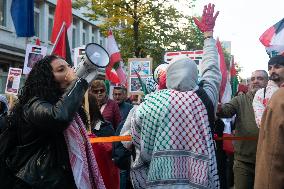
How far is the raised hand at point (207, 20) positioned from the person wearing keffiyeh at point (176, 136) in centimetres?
58

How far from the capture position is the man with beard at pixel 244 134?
19.6 ft

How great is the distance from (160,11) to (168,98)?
Answer: 820 inches

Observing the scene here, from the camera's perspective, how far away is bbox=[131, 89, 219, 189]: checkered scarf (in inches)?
132

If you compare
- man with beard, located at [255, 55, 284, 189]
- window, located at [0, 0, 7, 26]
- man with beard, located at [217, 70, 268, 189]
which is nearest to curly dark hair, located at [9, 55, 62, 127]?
man with beard, located at [255, 55, 284, 189]

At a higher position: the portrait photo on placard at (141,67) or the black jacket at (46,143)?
the portrait photo on placard at (141,67)

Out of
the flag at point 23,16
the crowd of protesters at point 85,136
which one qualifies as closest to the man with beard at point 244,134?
the crowd of protesters at point 85,136

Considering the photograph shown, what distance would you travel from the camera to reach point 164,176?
132 inches

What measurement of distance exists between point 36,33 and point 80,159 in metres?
25.6

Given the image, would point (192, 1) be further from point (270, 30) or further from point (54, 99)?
point (54, 99)

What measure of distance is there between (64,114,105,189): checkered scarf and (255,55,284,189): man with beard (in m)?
1.36

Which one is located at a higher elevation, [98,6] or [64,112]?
[98,6]

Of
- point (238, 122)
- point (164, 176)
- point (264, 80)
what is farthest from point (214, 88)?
point (264, 80)

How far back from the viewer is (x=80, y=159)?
11.0 feet

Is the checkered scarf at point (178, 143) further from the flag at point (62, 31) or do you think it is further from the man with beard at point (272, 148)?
the flag at point (62, 31)
